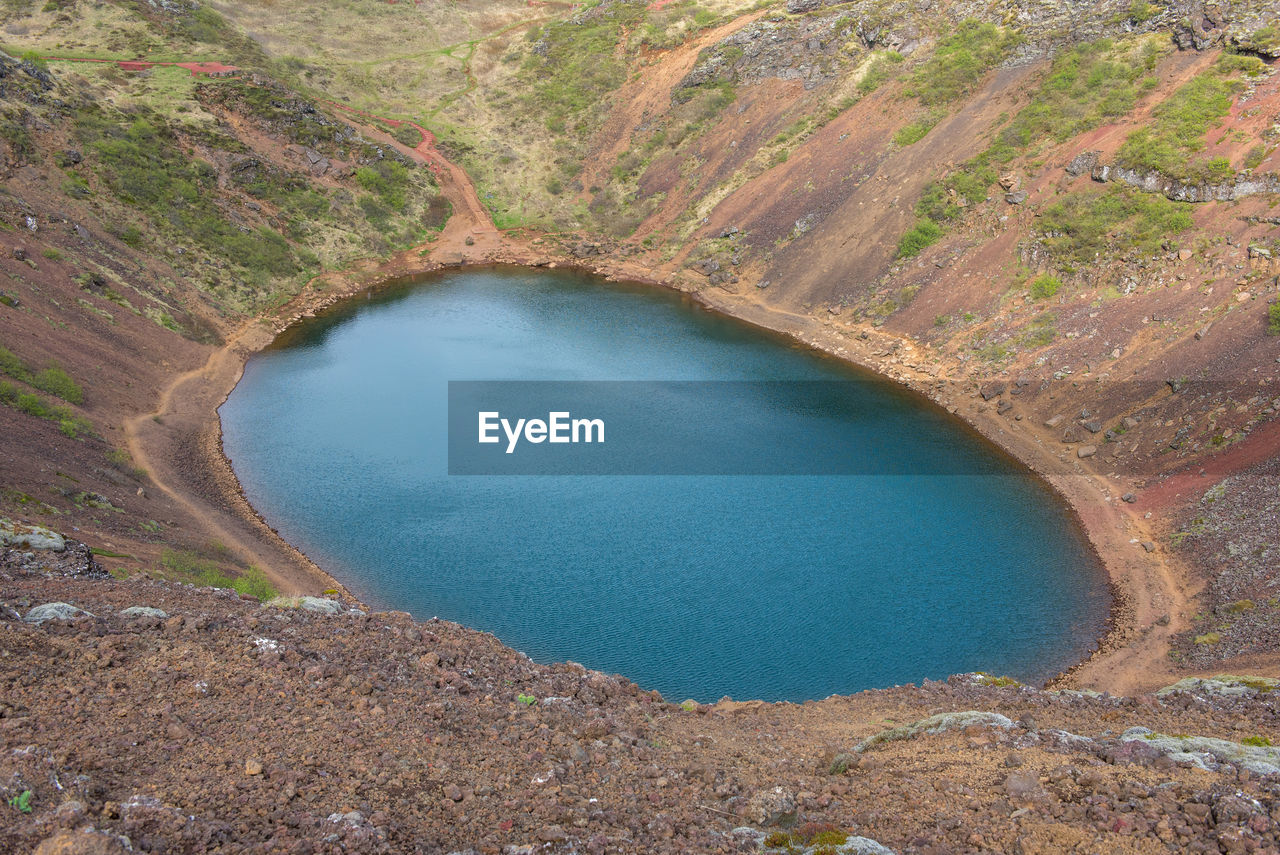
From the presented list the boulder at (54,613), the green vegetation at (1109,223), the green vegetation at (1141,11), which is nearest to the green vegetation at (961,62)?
the green vegetation at (1141,11)

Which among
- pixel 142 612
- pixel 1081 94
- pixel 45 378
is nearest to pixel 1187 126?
pixel 1081 94

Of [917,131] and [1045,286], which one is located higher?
[917,131]

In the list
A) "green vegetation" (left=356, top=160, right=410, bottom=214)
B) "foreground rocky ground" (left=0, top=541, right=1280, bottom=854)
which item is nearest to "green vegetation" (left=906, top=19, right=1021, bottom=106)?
"green vegetation" (left=356, top=160, right=410, bottom=214)

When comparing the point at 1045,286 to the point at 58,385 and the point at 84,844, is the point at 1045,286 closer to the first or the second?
the point at 84,844

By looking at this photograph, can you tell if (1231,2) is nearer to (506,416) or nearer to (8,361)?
(506,416)

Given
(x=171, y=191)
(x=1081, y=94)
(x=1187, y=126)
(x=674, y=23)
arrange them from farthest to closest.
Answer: (x=674, y=23), (x=171, y=191), (x=1081, y=94), (x=1187, y=126)

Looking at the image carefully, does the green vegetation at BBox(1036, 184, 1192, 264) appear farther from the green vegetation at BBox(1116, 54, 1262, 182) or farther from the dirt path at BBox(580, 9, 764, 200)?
the dirt path at BBox(580, 9, 764, 200)
